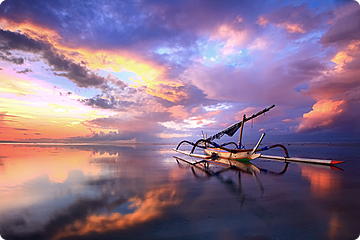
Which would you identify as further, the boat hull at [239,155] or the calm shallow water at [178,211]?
the boat hull at [239,155]

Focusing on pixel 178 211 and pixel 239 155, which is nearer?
pixel 178 211

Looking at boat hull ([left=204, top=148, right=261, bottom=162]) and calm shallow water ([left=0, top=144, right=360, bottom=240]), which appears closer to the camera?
calm shallow water ([left=0, top=144, right=360, bottom=240])

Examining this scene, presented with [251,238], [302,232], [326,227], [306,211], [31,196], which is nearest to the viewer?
[251,238]

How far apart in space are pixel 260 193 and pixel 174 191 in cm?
451

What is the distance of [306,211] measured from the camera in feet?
23.0

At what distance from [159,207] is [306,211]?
5775 mm

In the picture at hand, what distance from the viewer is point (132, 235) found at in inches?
201

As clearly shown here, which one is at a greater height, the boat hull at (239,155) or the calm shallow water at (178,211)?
the boat hull at (239,155)

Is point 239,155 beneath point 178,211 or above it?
above

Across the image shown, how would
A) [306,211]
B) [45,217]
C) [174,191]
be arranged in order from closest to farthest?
[45,217], [306,211], [174,191]

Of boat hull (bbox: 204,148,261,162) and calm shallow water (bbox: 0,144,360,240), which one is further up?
boat hull (bbox: 204,148,261,162)

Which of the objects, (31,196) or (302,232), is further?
(31,196)

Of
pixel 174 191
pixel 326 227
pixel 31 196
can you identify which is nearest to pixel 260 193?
pixel 326 227

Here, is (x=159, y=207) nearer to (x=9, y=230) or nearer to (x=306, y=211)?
(x=9, y=230)
